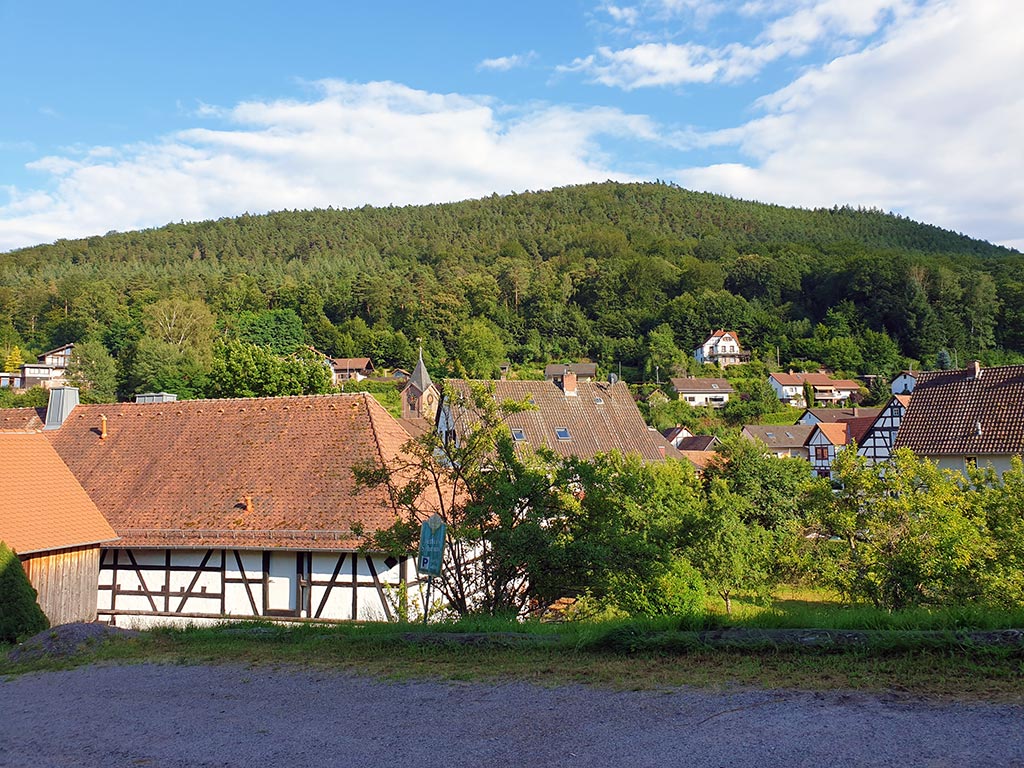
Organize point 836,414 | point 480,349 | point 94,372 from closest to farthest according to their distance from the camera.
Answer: point 836,414, point 94,372, point 480,349

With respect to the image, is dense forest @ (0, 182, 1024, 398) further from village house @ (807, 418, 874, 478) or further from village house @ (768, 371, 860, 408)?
village house @ (807, 418, 874, 478)

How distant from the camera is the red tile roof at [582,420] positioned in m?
33.9

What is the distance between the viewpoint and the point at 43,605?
15812 millimetres

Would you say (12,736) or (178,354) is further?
(178,354)

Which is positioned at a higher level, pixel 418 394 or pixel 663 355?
pixel 663 355

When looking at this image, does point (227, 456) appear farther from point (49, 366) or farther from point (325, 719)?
point (49, 366)

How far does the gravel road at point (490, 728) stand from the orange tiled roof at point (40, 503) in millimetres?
9207

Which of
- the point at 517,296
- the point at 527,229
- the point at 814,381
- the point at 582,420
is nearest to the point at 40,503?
the point at 582,420

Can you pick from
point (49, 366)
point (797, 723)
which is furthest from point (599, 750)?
point (49, 366)

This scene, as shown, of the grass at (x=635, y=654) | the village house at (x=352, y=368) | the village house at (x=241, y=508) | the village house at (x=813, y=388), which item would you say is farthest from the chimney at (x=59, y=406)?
the village house at (x=813, y=388)

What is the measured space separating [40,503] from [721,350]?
4123 inches

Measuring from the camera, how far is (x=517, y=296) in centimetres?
12762

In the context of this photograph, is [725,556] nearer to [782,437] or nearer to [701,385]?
[782,437]

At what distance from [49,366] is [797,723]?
10471 cm
